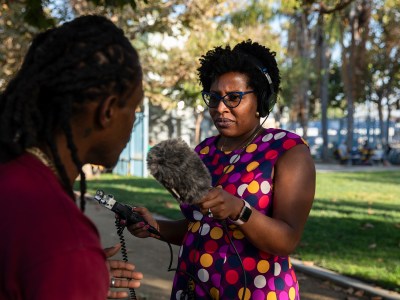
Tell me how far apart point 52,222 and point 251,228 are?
113cm

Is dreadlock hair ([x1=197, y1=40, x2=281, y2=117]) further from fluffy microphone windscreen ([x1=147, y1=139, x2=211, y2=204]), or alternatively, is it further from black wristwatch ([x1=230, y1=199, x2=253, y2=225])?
fluffy microphone windscreen ([x1=147, y1=139, x2=211, y2=204])

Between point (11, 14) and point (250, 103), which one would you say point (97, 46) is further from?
point (11, 14)

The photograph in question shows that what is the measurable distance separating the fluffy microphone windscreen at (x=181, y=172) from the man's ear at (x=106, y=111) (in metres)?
0.50

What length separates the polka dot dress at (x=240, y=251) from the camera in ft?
7.70

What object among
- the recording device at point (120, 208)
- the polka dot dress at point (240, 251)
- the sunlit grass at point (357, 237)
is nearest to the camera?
the recording device at point (120, 208)

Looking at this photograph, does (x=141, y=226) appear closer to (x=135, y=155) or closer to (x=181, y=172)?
(x=181, y=172)

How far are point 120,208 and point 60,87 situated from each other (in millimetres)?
935

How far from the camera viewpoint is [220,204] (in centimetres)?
200

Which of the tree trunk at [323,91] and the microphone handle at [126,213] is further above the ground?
the tree trunk at [323,91]

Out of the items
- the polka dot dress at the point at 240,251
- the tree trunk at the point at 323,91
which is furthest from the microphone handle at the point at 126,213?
the tree trunk at the point at 323,91

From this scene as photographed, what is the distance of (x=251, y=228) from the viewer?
217cm

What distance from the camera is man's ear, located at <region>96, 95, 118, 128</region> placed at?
4.47ft

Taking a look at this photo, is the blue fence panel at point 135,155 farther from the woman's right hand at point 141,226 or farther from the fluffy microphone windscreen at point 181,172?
the fluffy microphone windscreen at point 181,172

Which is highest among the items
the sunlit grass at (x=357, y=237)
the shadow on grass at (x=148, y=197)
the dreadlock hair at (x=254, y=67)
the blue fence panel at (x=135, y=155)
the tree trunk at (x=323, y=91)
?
the tree trunk at (x=323, y=91)
